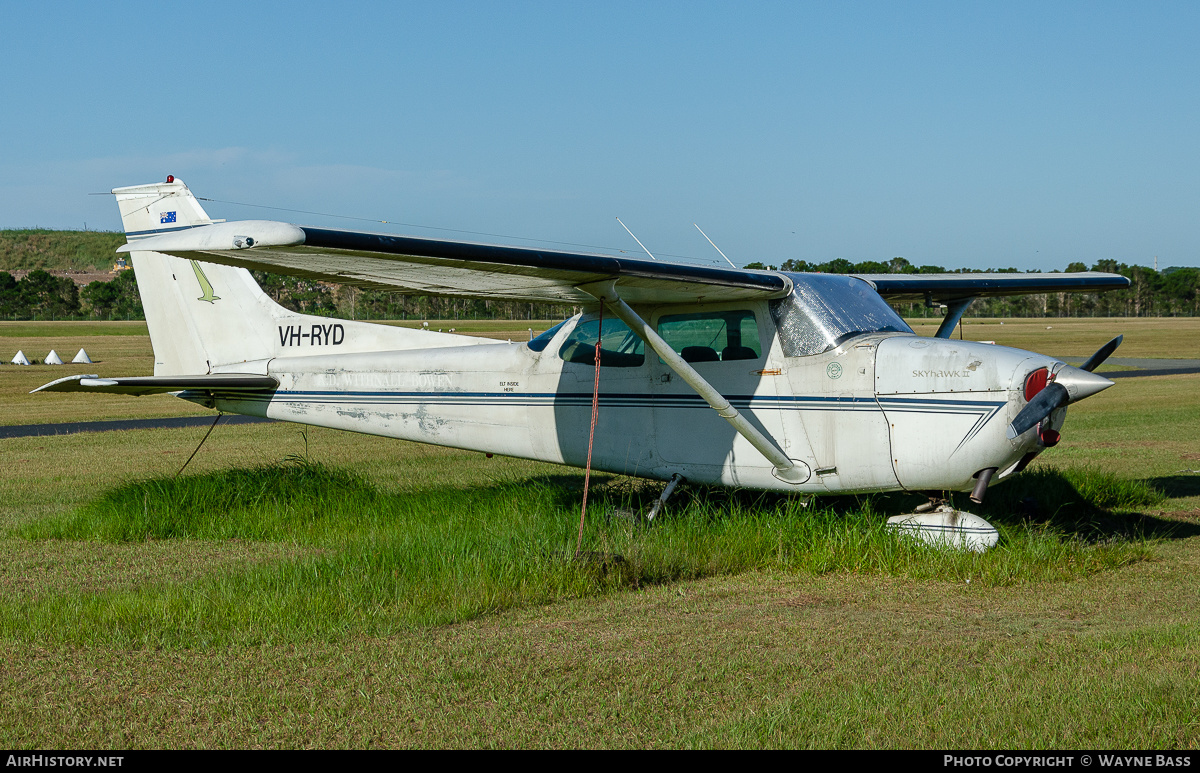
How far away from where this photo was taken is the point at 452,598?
19.6 ft

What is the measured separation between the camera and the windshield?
7.55 metres

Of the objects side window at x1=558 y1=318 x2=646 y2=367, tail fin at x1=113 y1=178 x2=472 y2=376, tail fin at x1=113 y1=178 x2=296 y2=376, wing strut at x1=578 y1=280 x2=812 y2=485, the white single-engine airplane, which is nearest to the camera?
the white single-engine airplane

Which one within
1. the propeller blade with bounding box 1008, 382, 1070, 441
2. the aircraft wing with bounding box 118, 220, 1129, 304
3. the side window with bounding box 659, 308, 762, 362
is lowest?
the propeller blade with bounding box 1008, 382, 1070, 441

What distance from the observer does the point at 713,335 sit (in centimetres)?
810

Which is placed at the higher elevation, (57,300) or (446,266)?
(446,266)

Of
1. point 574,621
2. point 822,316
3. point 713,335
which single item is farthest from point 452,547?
point 822,316

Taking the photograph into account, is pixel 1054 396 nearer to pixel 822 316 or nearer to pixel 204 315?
pixel 822 316

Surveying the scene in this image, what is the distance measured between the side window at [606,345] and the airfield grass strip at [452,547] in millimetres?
1315

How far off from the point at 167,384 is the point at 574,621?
19.5 feet

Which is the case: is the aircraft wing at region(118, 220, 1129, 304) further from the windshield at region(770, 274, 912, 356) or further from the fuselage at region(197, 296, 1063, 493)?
the fuselage at region(197, 296, 1063, 493)

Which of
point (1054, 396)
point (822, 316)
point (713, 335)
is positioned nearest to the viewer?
point (1054, 396)

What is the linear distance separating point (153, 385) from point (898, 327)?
7080 mm

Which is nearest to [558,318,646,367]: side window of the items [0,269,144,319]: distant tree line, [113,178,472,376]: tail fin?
[113,178,472,376]: tail fin

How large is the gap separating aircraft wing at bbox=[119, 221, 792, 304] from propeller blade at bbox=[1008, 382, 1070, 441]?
2.05 metres
